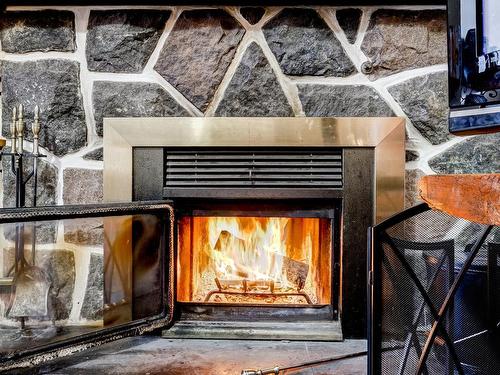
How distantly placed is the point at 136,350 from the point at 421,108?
113 cm

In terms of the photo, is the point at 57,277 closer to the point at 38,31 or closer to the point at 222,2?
the point at 38,31

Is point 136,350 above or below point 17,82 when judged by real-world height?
below

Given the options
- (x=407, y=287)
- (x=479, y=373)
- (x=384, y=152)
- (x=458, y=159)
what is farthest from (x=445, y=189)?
(x=458, y=159)

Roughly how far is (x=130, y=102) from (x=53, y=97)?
0.24 m

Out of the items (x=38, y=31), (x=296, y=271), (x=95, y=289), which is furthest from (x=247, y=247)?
(x=38, y=31)

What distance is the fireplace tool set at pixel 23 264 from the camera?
1256 mm

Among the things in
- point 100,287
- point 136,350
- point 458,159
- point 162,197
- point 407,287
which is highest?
point 458,159

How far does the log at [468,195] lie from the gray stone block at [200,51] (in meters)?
1.05

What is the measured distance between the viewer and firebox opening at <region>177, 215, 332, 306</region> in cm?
163

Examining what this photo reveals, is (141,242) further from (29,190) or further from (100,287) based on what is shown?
(29,190)

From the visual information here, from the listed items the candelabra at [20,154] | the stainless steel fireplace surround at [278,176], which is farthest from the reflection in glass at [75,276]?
the candelabra at [20,154]

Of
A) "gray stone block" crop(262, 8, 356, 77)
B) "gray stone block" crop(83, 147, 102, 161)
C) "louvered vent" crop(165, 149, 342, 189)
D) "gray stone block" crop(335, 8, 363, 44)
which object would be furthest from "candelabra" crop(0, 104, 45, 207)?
"gray stone block" crop(335, 8, 363, 44)

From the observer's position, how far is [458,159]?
4.96ft

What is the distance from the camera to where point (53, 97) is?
1.54 metres
